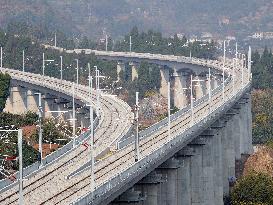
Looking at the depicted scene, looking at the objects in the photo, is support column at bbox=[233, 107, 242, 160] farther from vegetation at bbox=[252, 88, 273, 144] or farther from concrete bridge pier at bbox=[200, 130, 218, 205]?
vegetation at bbox=[252, 88, 273, 144]

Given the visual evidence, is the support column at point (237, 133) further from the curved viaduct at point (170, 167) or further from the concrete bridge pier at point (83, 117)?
the concrete bridge pier at point (83, 117)

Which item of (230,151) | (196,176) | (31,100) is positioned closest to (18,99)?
(31,100)

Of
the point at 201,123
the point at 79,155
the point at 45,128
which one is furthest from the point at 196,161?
the point at 45,128

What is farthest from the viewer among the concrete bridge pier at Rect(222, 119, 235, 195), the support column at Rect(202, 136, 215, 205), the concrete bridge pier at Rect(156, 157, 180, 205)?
the concrete bridge pier at Rect(222, 119, 235, 195)

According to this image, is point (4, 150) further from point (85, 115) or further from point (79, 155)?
point (85, 115)

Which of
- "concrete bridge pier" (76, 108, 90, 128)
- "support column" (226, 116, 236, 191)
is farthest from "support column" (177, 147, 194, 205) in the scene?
"concrete bridge pier" (76, 108, 90, 128)

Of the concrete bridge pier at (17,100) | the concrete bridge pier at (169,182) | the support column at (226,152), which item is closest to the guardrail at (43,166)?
the concrete bridge pier at (169,182)

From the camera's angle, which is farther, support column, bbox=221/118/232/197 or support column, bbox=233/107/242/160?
support column, bbox=233/107/242/160
